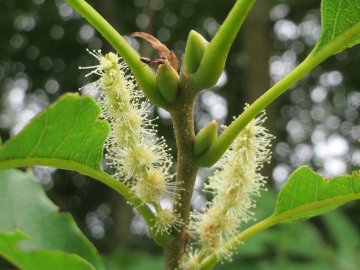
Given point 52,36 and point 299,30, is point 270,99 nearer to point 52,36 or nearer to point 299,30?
point 52,36

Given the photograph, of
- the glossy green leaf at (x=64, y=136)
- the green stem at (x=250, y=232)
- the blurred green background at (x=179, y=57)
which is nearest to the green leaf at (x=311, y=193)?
the green stem at (x=250, y=232)

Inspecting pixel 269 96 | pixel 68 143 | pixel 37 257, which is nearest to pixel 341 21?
pixel 269 96

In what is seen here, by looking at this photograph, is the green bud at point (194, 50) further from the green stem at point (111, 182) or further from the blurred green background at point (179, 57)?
the blurred green background at point (179, 57)

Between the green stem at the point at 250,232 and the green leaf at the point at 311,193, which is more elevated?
the green leaf at the point at 311,193

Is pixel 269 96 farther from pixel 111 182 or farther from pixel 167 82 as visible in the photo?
pixel 111 182

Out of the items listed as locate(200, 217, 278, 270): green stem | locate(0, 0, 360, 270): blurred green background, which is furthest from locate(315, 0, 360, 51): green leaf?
locate(0, 0, 360, 270): blurred green background

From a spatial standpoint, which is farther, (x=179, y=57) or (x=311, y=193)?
(x=179, y=57)
